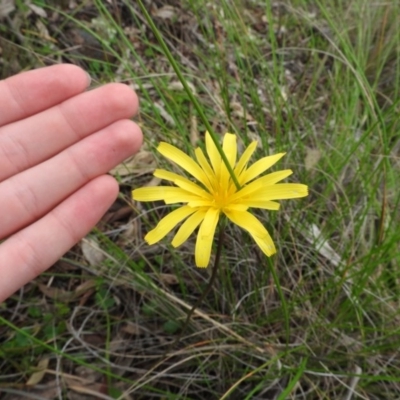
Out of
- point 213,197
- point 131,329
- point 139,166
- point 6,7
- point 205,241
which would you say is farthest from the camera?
point 6,7

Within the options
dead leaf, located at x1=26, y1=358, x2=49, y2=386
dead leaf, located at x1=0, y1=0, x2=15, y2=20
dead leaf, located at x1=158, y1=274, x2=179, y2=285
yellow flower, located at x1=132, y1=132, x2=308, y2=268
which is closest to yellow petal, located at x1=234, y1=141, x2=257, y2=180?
yellow flower, located at x1=132, y1=132, x2=308, y2=268

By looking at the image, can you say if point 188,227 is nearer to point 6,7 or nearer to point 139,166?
point 139,166

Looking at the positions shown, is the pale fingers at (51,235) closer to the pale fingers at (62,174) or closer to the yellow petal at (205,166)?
the pale fingers at (62,174)

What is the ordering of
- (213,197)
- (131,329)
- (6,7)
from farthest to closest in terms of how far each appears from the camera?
(6,7), (131,329), (213,197)

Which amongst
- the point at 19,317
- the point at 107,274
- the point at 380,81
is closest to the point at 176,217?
the point at 107,274

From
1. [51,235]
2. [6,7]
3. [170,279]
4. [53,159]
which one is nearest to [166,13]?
[6,7]

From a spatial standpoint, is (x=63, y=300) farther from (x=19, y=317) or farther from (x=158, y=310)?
(x=158, y=310)
